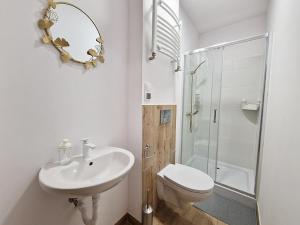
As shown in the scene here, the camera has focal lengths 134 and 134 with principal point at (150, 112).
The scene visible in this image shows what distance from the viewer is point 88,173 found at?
0.94 metres

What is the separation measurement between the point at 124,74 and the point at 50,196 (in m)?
1.07

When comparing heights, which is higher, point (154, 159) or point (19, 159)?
point (19, 159)

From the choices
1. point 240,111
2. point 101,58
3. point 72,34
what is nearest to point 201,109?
point 240,111

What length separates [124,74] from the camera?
129cm

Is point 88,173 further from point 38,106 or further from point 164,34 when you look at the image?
point 164,34

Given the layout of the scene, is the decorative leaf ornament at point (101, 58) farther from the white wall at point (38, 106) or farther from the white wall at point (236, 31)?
the white wall at point (236, 31)

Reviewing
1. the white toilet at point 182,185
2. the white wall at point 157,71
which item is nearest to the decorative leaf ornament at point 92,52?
the white wall at point 157,71

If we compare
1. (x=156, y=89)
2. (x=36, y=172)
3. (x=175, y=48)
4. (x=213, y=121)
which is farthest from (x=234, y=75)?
(x=36, y=172)

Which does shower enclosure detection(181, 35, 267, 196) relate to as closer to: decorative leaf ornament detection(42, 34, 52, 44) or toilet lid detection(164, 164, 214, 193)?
toilet lid detection(164, 164, 214, 193)

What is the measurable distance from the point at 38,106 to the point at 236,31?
110 inches

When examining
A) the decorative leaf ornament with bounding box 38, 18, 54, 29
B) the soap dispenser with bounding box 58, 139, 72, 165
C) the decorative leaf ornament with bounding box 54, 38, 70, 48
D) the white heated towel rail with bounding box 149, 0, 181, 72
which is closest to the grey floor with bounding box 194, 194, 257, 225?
the soap dispenser with bounding box 58, 139, 72, 165

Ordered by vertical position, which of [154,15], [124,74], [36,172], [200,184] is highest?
[154,15]

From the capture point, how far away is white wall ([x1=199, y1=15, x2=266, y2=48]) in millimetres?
2012

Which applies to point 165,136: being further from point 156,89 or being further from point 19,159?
point 19,159
